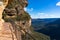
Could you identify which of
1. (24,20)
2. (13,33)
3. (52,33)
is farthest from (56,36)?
(13,33)

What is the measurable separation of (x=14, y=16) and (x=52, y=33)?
8090 centimetres

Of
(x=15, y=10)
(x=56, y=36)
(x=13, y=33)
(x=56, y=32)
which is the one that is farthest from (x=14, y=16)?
(x=56, y=32)

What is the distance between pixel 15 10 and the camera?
60438 mm

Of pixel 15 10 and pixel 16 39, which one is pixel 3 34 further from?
pixel 15 10

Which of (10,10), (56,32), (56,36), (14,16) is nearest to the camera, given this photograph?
(10,10)

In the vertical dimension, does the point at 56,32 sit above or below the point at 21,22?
below

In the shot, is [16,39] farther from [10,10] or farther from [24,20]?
[24,20]

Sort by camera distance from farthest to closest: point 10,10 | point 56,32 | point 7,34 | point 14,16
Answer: point 56,32 < point 14,16 < point 10,10 < point 7,34

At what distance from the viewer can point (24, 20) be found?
6406 cm

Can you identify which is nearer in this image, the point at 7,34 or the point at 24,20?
the point at 7,34

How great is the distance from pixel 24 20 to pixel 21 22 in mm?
1933

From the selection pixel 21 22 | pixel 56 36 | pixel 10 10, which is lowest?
pixel 56 36

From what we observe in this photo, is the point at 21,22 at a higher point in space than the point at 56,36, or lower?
higher

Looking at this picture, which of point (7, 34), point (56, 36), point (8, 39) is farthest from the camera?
point (56, 36)
